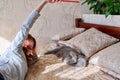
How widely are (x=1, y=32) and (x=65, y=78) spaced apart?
1.29 m

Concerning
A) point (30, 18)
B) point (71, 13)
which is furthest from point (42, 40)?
point (30, 18)

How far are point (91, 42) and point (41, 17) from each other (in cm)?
91

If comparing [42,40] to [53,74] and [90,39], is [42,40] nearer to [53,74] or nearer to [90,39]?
[90,39]

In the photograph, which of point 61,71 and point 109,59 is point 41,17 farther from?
point 109,59

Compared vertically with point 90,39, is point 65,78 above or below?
below

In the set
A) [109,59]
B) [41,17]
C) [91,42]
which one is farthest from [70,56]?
[41,17]

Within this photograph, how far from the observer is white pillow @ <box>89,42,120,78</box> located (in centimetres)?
154

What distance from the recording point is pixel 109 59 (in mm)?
1599

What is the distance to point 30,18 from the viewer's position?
149 cm

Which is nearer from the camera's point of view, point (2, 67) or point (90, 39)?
point (2, 67)

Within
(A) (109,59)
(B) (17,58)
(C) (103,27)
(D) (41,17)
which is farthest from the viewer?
(D) (41,17)

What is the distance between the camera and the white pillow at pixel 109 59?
5.04 ft

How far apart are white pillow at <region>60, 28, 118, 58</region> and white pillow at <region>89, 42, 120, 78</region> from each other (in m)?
0.10

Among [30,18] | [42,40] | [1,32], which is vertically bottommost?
[42,40]
